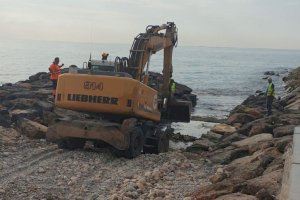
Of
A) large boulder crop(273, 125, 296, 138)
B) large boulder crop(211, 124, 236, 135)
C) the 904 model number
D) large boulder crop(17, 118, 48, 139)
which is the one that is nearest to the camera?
the 904 model number

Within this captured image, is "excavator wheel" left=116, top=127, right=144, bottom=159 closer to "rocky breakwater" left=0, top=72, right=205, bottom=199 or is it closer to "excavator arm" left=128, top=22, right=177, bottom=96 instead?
"rocky breakwater" left=0, top=72, right=205, bottom=199

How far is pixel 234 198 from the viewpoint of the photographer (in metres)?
6.93

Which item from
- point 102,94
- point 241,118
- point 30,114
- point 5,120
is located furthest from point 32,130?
point 241,118

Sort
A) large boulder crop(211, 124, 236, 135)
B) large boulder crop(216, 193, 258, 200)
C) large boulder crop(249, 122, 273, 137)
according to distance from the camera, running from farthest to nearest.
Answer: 1. large boulder crop(211, 124, 236, 135)
2. large boulder crop(249, 122, 273, 137)
3. large boulder crop(216, 193, 258, 200)

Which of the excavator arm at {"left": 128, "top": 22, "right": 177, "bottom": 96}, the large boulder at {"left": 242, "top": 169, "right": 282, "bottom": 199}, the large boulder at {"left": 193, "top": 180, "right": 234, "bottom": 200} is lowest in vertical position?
the large boulder at {"left": 193, "top": 180, "right": 234, "bottom": 200}

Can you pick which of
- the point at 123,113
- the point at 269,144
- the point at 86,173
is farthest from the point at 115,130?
the point at 269,144

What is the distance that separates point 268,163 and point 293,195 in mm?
4137

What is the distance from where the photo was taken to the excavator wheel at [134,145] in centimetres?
1208

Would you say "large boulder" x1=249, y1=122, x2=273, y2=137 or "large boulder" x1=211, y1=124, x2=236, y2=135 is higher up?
"large boulder" x1=249, y1=122, x2=273, y2=137

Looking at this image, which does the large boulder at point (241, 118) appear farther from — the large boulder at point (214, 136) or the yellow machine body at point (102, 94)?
the yellow machine body at point (102, 94)

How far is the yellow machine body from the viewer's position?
11984mm

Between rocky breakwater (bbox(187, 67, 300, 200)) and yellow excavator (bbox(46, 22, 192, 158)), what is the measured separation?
201 cm

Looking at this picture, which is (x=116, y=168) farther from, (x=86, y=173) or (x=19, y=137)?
(x=19, y=137)

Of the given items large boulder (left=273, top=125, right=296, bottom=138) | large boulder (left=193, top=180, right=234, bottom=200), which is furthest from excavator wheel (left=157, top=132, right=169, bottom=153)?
large boulder (left=193, top=180, right=234, bottom=200)
